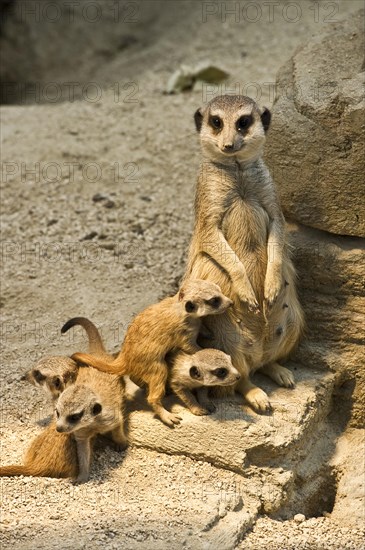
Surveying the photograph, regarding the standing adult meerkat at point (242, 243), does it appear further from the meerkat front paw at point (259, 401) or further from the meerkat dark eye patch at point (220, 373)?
the meerkat dark eye patch at point (220, 373)

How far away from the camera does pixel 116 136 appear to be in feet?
24.2

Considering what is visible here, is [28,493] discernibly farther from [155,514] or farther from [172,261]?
[172,261]

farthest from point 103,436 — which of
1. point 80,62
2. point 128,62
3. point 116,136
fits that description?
point 80,62

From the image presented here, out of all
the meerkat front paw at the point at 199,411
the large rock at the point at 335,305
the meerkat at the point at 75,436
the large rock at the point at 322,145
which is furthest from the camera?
the large rock at the point at 335,305

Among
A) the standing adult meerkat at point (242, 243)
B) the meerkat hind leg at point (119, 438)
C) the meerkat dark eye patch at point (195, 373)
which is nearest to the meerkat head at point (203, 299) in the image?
the standing adult meerkat at point (242, 243)

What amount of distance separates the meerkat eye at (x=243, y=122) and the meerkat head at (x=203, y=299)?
2.40ft

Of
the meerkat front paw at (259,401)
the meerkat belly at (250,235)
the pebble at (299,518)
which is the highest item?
the meerkat belly at (250,235)

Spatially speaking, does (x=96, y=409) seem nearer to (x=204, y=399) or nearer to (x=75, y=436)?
(x=75, y=436)

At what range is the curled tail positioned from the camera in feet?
15.0

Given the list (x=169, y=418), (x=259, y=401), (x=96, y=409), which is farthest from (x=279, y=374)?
(x=96, y=409)

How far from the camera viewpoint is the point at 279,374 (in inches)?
190

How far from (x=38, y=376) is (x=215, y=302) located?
0.95m

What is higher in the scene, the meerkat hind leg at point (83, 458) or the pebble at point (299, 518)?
the meerkat hind leg at point (83, 458)

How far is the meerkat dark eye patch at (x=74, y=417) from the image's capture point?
13.9 ft
